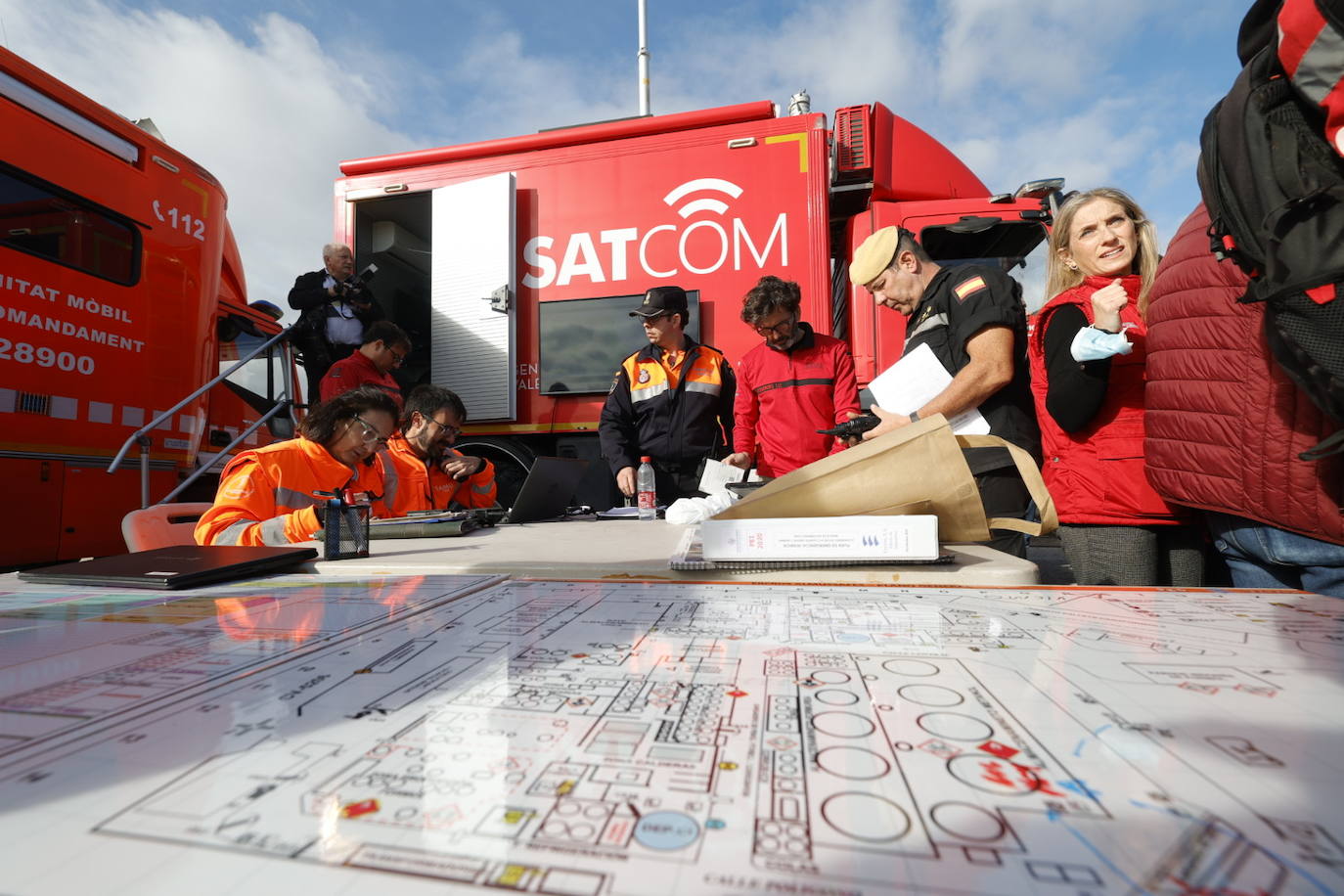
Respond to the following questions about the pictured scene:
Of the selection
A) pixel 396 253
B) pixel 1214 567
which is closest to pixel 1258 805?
pixel 1214 567

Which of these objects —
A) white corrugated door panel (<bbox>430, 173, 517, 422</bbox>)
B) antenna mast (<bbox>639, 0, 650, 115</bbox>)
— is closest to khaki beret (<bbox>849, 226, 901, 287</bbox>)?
white corrugated door panel (<bbox>430, 173, 517, 422</bbox>)

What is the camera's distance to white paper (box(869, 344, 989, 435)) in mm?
1891

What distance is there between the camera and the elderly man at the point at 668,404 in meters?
3.28

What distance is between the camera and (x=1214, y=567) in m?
1.60

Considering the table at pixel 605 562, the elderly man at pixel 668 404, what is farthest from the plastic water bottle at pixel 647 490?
the table at pixel 605 562

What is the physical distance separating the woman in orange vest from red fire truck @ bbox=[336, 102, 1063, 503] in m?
1.30

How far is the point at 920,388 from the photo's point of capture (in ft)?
6.24

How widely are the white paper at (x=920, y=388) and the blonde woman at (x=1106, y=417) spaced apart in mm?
284

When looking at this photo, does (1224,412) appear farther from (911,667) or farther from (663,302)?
(663,302)

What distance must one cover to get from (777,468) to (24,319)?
341 cm

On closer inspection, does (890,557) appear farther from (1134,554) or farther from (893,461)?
(1134,554)

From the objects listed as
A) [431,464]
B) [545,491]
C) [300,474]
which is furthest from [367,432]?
[431,464]

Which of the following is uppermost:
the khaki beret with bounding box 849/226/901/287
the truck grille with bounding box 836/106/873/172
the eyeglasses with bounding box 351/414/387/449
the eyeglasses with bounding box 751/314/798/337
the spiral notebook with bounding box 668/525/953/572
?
the truck grille with bounding box 836/106/873/172

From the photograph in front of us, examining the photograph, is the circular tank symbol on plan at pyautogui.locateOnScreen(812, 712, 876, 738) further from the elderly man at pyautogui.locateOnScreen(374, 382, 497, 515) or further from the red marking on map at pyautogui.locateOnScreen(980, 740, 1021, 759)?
the elderly man at pyautogui.locateOnScreen(374, 382, 497, 515)
